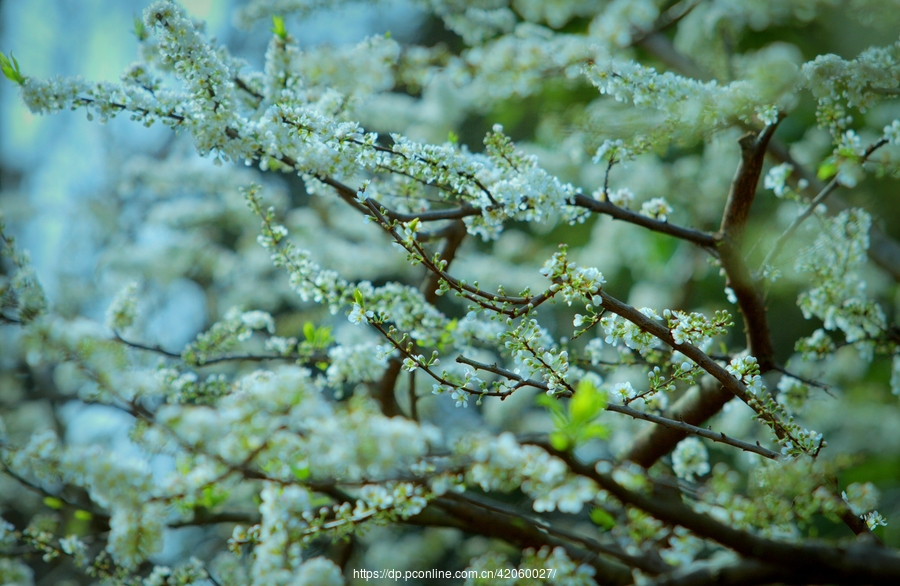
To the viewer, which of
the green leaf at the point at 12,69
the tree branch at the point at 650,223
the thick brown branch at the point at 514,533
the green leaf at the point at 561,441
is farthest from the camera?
the thick brown branch at the point at 514,533

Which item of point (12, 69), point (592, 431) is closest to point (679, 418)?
point (592, 431)

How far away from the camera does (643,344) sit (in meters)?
1.62

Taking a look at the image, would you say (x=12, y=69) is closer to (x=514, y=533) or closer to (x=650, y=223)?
(x=650, y=223)

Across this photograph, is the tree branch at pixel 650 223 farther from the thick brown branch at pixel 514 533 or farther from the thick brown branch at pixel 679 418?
the thick brown branch at pixel 514 533

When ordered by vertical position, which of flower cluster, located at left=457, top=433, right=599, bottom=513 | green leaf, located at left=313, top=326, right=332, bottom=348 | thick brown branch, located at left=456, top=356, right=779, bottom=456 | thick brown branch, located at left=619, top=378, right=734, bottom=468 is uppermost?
green leaf, located at left=313, top=326, right=332, bottom=348

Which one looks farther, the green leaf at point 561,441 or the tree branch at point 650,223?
the tree branch at point 650,223

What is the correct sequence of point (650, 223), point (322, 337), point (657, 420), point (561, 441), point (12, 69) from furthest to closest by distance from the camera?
point (322, 337), point (650, 223), point (12, 69), point (657, 420), point (561, 441)

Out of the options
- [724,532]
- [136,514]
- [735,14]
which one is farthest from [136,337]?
[735,14]

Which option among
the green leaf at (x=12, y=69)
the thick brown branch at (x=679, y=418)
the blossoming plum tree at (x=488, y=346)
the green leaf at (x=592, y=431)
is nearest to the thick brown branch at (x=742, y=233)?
the blossoming plum tree at (x=488, y=346)

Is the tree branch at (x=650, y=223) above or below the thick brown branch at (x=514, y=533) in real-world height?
above

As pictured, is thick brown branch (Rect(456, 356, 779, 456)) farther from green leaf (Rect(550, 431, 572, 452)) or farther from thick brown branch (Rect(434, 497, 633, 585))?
thick brown branch (Rect(434, 497, 633, 585))

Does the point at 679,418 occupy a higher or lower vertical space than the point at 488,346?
lower

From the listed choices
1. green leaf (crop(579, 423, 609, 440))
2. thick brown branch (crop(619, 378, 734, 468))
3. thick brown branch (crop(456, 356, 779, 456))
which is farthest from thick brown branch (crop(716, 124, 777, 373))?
green leaf (crop(579, 423, 609, 440))

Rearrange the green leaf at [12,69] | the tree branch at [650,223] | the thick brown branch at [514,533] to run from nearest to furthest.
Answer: the green leaf at [12,69] → the tree branch at [650,223] → the thick brown branch at [514,533]
